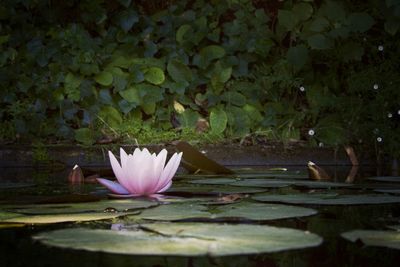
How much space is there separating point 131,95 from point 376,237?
3665 millimetres

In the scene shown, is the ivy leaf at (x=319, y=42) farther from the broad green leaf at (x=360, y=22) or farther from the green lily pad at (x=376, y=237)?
the green lily pad at (x=376, y=237)

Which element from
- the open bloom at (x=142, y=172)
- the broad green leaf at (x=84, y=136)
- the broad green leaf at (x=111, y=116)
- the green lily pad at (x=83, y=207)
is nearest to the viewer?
the green lily pad at (x=83, y=207)

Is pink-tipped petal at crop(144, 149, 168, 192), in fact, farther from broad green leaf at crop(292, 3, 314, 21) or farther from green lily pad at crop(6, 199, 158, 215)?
broad green leaf at crop(292, 3, 314, 21)

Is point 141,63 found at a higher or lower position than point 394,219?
higher

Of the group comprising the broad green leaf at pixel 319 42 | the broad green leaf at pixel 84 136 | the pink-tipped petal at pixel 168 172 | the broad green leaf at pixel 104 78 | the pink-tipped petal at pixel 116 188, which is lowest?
the pink-tipped petal at pixel 116 188

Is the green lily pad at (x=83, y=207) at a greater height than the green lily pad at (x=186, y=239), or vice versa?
the green lily pad at (x=83, y=207)

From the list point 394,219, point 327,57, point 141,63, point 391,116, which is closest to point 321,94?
point 327,57

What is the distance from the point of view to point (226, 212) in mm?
1685

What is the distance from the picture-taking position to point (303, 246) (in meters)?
1.18

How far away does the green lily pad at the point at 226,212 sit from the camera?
159 centimetres

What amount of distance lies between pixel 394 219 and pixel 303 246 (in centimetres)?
51

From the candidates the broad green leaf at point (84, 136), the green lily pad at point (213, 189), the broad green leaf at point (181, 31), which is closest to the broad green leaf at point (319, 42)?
the broad green leaf at point (181, 31)

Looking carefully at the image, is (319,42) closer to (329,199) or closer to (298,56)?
(298,56)

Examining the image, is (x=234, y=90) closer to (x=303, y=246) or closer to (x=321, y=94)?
(x=321, y=94)
